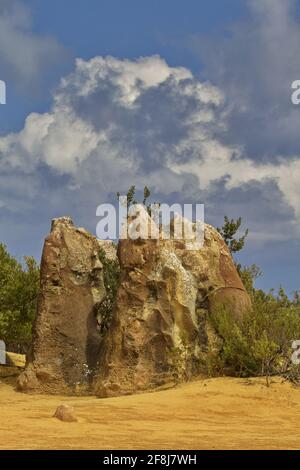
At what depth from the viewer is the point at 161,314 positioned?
A: 62.0 ft

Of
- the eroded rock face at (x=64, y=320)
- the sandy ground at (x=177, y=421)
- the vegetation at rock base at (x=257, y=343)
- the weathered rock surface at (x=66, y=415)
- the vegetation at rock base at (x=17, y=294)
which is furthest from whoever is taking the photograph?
the vegetation at rock base at (x=17, y=294)

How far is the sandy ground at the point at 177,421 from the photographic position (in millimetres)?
10031

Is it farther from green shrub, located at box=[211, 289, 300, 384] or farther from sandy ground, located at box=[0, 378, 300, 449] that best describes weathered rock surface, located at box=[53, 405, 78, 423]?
green shrub, located at box=[211, 289, 300, 384]

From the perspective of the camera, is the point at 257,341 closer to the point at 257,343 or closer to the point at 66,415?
the point at 257,343

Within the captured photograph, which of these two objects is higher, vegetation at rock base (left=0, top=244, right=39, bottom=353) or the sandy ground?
vegetation at rock base (left=0, top=244, right=39, bottom=353)

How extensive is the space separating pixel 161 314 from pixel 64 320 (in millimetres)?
3623

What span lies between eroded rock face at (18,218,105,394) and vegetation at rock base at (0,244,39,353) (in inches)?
203

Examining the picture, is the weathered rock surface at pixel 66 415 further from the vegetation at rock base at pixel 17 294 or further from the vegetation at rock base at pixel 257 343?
the vegetation at rock base at pixel 17 294

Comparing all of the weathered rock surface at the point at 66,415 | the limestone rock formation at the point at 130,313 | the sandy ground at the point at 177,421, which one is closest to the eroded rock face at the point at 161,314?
the limestone rock formation at the point at 130,313

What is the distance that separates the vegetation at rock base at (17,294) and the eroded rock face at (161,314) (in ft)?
25.4


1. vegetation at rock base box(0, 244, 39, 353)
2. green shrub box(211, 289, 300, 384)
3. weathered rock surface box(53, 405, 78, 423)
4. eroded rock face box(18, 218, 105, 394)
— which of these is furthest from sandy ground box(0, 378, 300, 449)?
vegetation at rock base box(0, 244, 39, 353)

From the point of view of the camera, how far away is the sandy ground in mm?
10031

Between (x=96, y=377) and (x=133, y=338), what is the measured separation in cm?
202
